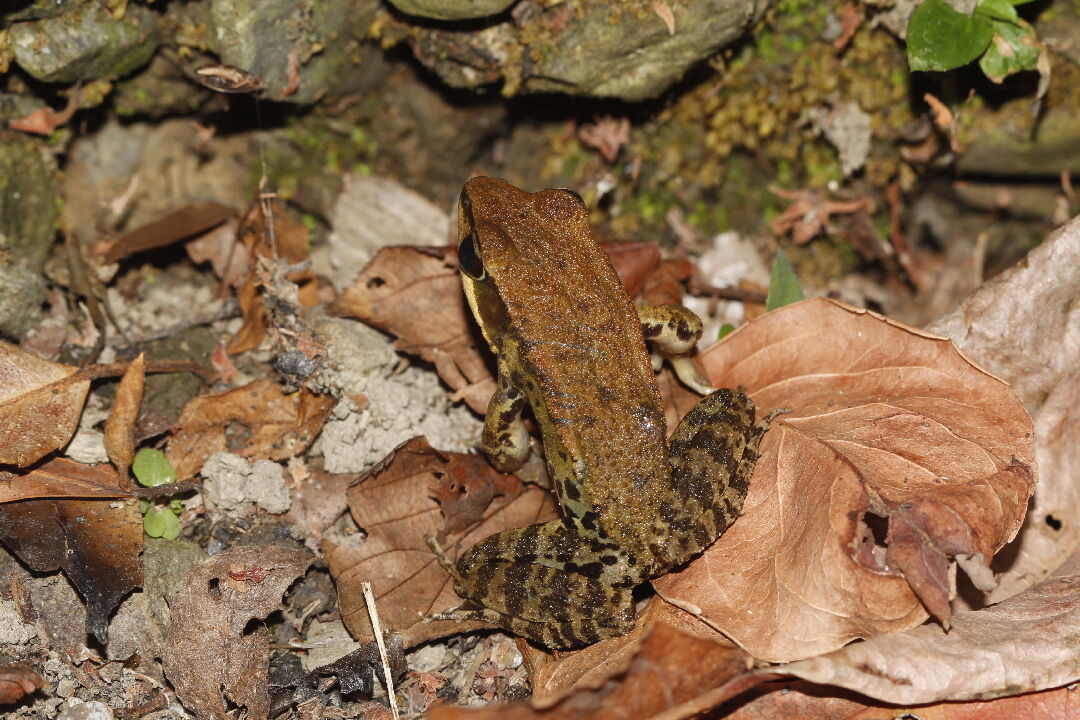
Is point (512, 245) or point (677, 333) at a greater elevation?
point (512, 245)

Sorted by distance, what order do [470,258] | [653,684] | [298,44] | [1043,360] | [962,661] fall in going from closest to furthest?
[653,684], [962,661], [1043,360], [470,258], [298,44]

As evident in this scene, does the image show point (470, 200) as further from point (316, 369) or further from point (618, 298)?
point (316, 369)

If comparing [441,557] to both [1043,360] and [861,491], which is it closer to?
[861,491]

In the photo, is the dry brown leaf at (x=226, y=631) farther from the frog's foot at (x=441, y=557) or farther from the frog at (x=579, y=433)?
the frog at (x=579, y=433)

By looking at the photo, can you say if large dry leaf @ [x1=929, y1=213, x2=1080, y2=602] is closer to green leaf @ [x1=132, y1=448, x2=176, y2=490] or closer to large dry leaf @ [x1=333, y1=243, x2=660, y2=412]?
large dry leaf @ [x1=333, y1=243, x2=660, y2=412]

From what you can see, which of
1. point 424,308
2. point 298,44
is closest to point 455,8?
point 298,44
